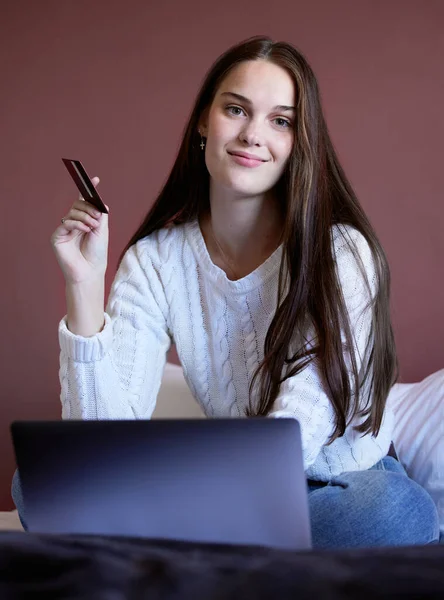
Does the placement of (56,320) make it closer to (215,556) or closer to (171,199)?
(171,199)

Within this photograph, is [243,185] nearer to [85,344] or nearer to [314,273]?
[314,273]

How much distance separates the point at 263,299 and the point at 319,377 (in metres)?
0.26

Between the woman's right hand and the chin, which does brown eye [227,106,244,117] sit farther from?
the woman's right hand

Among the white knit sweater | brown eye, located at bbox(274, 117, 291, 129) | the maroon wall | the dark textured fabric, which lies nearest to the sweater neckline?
the white knit sweater

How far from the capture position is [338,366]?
1.44 m

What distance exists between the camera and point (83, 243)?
1.54 meters

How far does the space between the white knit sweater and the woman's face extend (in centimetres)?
16

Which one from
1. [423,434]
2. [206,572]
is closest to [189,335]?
[423,434]

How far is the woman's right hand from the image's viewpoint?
150cm

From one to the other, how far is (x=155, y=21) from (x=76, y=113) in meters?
0.34

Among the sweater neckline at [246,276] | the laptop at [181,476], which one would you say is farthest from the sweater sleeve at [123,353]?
the laptop at [181,476]

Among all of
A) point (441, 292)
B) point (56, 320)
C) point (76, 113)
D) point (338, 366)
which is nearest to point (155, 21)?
point (76, 113)

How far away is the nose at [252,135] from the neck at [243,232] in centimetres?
12

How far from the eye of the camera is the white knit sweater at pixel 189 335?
1527mm
